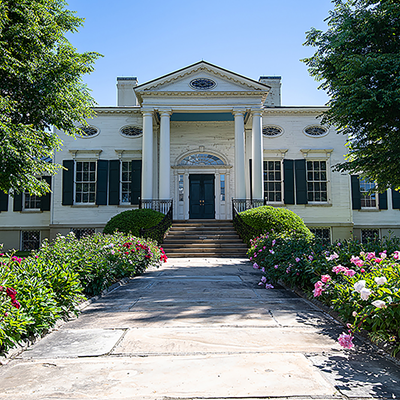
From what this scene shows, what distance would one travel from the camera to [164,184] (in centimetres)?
1490

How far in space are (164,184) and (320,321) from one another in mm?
11549

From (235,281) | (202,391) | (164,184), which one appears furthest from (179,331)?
(164,184)

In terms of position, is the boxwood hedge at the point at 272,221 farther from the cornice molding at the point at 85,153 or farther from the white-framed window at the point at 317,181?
the cornice molding at the point at 85,153

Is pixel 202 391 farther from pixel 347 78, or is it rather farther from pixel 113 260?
pixel 347 78

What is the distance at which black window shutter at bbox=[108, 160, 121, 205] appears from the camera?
16781mm

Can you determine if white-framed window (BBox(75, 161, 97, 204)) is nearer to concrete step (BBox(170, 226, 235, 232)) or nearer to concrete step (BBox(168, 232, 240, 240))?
concrete step (BBox(170, 226, 235, 232))

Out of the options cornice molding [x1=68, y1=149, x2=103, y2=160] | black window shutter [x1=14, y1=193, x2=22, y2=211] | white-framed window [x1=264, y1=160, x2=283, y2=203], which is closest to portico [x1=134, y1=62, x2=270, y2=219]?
white-framed window [x1=264, y1=160, x2=283, y2=203]

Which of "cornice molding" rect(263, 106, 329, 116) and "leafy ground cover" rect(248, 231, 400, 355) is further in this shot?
"cornice molding" rect(263, 106, 329, 116)

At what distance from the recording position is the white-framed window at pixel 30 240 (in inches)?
695

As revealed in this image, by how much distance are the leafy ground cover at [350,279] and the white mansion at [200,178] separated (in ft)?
31.3

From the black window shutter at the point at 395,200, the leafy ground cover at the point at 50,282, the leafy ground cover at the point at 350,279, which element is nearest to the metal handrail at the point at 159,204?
the leafy ground cover at the point at 50,282

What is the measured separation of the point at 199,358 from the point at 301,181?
15.2 metres

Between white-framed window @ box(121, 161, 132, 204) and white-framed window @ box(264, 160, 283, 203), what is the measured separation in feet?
22.5

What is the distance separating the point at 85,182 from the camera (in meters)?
17.2
